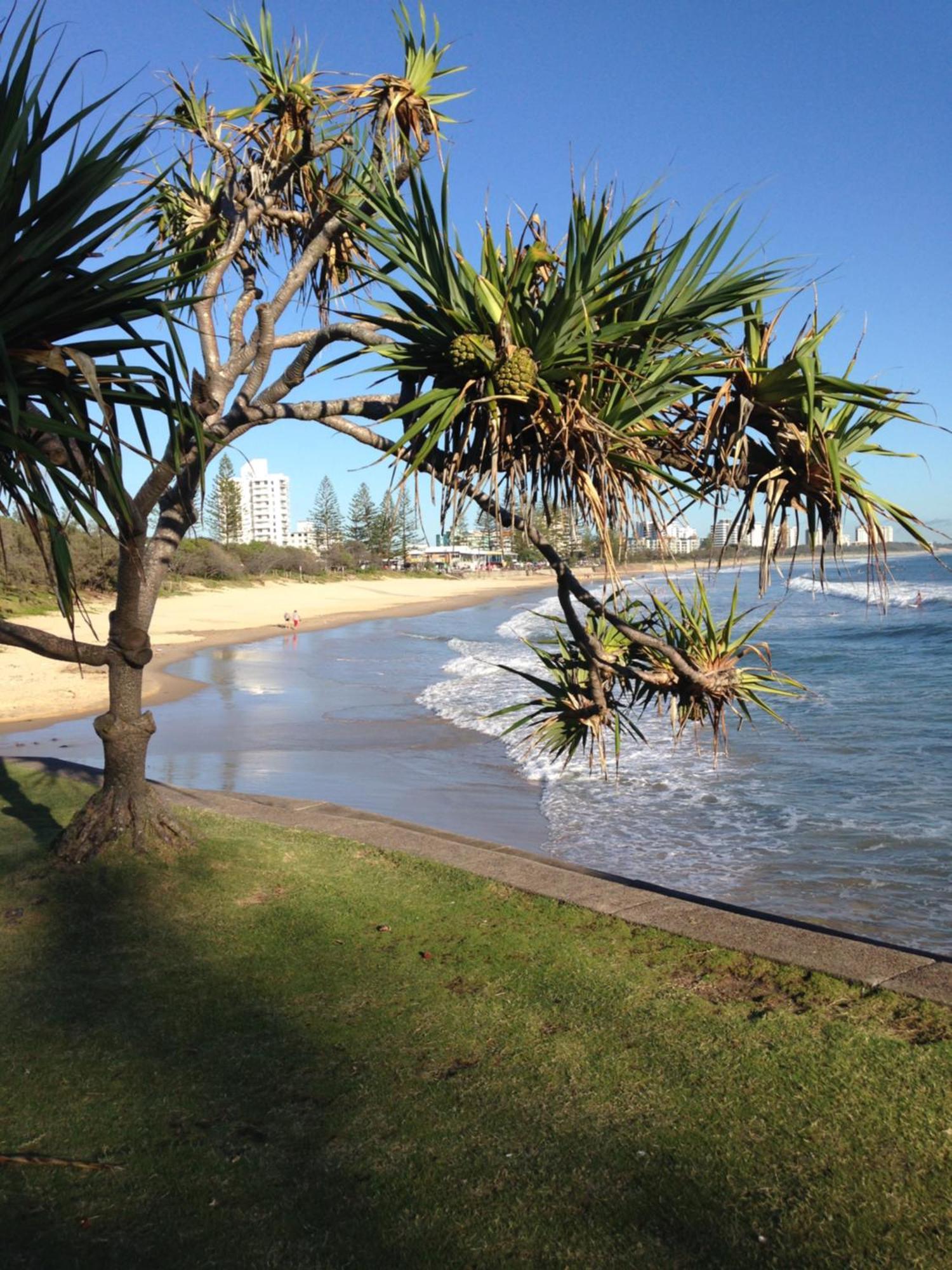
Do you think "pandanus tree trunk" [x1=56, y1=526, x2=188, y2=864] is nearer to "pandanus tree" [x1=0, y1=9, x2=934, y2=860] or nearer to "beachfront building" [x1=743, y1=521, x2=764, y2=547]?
"pandanus tree" [x1=0, y1=9, x2=934, y2=860]

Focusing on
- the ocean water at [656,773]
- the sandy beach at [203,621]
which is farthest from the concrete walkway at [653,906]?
the sandy beach at [203,621]

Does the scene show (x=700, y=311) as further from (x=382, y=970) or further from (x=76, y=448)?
(x=382, y=970)

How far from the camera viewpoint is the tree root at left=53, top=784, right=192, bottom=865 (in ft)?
18.2

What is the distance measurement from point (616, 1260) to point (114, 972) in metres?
2.61

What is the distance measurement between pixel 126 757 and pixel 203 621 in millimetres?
33427

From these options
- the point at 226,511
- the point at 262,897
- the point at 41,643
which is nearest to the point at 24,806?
the point at 262,897

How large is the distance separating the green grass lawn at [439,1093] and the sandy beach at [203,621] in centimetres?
163

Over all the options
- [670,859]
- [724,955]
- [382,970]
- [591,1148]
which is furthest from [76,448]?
[670,859]

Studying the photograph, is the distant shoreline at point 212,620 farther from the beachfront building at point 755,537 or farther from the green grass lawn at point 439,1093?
the green grass lawn at point 439,1093

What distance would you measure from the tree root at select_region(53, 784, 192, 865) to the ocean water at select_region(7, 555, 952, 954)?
290 centimetres

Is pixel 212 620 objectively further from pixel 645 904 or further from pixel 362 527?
pixel 362 527

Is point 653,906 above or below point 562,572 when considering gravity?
below

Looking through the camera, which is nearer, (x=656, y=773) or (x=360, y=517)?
(x=656, y=773)

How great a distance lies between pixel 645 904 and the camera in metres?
5.35
